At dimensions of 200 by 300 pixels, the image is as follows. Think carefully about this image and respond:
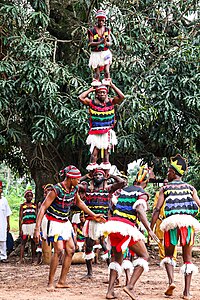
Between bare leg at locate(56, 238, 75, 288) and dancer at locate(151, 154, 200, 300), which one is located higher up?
dancer at locate(151, 154, 200, 300)

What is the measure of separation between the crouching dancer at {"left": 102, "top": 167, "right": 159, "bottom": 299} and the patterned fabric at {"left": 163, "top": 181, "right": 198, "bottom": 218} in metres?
0.44

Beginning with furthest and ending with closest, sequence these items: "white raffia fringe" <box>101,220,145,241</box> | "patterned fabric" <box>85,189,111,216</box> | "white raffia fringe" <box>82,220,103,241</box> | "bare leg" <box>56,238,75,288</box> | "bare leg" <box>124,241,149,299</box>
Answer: "patterned fabric" <box>85,189,111,216</box> → "white raffia fringe" <box>82,220,103,241</box> → "bare leg" <box>56,238,75,288</box> → "white raffia fringe" <box>101,220,145,241</box> → "bare leg" <box>124,241,149,299</box>

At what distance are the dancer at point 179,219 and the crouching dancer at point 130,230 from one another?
1.39ft

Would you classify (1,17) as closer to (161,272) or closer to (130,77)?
(130,77)

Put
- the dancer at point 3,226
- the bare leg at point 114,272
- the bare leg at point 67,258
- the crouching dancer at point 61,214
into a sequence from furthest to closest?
the dancer at point 3,226 → the bare leg at point 67,258 → the crouching dancer at point 61,214 → the bare leg at point 114,272

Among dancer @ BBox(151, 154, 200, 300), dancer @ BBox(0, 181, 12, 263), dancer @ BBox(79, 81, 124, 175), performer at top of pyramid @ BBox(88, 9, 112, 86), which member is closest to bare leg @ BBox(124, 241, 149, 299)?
dancer @ BBox(151, 154, 200, 300)

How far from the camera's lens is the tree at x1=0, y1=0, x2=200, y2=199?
10102 millimetres

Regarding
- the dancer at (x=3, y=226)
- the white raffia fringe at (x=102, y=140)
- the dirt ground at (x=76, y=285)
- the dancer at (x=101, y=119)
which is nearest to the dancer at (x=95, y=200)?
the dancer at (x=101, y=119)

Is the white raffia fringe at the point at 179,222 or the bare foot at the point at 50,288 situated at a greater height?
the white raffia fringe at the point at 179,222

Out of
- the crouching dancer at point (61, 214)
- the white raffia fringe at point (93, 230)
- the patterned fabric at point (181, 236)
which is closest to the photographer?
the patterned fabric at point (181, 236)

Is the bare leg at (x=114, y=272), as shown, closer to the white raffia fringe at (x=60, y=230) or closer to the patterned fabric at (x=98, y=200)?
the white raffia fringe at (x=60, y=230)

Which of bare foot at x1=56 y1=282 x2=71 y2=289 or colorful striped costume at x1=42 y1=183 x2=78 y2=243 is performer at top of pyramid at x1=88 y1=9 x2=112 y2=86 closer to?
colorful striped costume at x1=42 y1=183 x2=78 y2=243

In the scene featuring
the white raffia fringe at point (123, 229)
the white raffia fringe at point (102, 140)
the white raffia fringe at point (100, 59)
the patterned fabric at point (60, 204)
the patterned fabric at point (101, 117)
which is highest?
the white raffia fringe at point (100, 59)

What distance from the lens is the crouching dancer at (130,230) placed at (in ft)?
20.4
